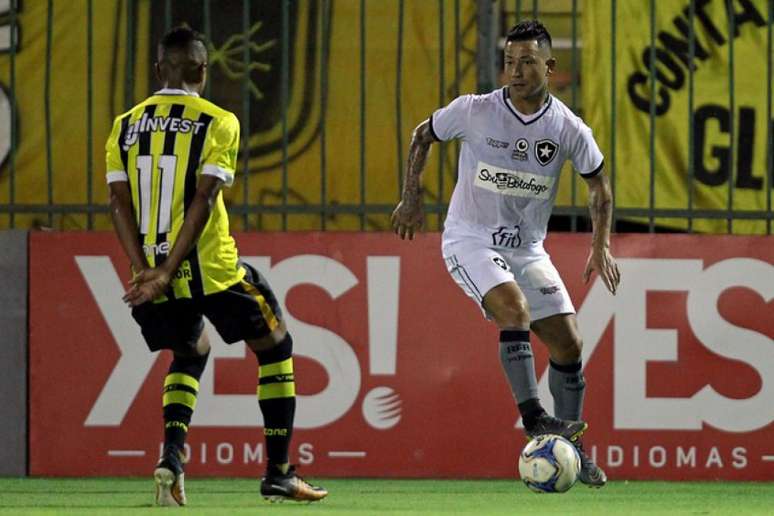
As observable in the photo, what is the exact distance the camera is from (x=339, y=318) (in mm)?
10227

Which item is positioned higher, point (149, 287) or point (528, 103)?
point (528, 103)

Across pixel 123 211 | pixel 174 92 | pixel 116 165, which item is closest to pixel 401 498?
pixel 123 211

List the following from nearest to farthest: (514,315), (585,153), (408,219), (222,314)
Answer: (222,314) → (514,315) → (408,219) → (585,153)

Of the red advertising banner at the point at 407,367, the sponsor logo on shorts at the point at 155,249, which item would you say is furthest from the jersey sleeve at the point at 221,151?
the red advertising banner at the point at 407,367

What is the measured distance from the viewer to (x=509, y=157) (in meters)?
8.72

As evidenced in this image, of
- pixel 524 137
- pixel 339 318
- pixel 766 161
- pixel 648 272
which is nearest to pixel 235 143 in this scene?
pixel 524 137

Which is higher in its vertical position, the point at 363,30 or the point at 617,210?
the point at 363,30

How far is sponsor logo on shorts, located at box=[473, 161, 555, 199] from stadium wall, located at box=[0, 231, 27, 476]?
276cm

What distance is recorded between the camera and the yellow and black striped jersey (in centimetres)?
782

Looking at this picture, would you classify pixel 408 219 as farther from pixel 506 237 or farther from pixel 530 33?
pixel 530 33

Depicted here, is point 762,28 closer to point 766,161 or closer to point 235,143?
point 766,161

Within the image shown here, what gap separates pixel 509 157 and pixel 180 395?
1.86 meters

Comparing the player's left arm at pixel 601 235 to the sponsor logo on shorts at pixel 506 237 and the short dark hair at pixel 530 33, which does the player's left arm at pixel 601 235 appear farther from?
the short dark hair at pixel 530 33

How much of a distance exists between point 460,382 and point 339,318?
726 mm
